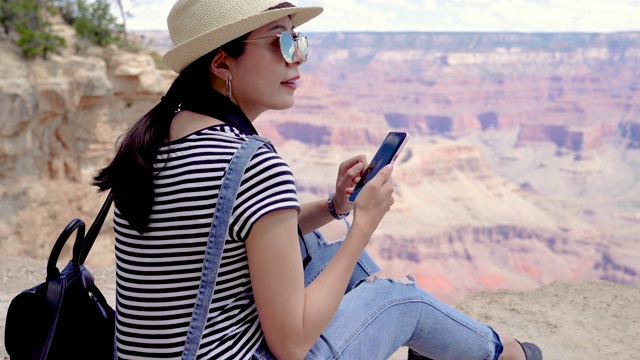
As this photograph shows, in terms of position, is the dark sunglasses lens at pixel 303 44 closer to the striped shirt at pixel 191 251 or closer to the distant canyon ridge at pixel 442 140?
the striped shirt at pixel 191 251

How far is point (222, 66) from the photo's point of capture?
54.6 inches

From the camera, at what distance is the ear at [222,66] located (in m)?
A: 1.37

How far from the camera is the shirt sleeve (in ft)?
3.68

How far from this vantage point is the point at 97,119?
28.0 ft

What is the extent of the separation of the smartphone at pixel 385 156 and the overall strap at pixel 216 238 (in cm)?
41

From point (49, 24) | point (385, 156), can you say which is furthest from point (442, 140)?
point (385, 156)

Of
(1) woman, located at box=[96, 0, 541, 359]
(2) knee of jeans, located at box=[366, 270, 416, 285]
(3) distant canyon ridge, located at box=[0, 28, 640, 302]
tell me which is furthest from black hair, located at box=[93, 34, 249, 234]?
(3) distant canyon ridge, located at box=[0, 28, 640, 302]

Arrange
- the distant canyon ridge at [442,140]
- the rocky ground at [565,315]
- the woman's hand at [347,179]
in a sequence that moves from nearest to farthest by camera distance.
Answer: the woman's hand at [347,179] → the rocky ground at [565,315] → the distant canyon ridge at [442,140]

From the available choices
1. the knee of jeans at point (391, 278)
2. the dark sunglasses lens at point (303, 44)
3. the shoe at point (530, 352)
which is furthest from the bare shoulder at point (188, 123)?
the shoe at point (530, 352)

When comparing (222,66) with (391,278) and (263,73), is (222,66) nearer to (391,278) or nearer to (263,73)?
(263,73)

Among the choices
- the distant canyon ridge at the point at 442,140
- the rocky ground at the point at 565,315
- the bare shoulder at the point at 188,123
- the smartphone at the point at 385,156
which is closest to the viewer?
the bare shoulder at the point at 188,123

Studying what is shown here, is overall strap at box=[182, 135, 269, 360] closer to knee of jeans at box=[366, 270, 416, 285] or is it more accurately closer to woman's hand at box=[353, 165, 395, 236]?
woman's hand at box=[353, 165, 395, 236]

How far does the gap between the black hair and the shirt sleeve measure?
0.19 meters

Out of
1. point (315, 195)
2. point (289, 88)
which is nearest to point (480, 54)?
point (315, 195)
